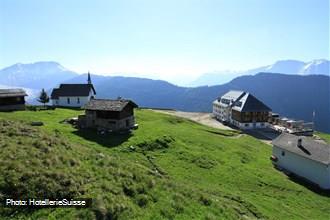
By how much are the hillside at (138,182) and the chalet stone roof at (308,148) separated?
255 inches

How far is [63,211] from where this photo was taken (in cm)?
1658

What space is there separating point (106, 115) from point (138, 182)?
33.3 metres

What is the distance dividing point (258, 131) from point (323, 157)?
4715cm

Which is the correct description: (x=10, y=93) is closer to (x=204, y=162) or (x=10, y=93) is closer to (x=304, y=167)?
(x=204, y=162)

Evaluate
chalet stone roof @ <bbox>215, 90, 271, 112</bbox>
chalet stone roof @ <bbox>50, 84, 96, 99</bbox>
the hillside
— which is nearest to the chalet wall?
the hillside

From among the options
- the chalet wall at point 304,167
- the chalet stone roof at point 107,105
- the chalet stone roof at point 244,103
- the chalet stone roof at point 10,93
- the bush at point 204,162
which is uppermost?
the chalet stone roof at point 10,93

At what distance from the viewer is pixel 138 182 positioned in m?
23.0

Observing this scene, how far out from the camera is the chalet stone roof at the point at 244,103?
101 metres

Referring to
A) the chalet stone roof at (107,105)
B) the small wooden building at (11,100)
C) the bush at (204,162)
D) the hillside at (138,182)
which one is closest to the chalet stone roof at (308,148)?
the hillside at (138,182)

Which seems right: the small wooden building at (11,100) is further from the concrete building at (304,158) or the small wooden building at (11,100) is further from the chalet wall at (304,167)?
the chalet wall at (304,167)

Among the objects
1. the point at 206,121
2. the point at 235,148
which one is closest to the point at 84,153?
the point at 235,148

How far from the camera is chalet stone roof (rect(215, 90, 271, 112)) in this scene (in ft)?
331

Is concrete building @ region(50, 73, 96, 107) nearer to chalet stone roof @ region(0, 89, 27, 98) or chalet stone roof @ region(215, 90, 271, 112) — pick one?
chalet stone roof @ region(0, 89, 27, 98)

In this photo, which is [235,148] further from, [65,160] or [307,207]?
[65,160]
